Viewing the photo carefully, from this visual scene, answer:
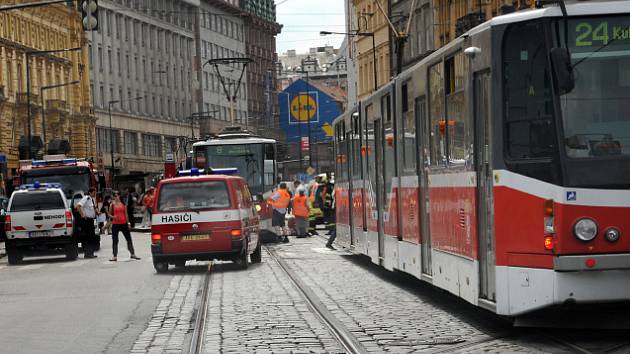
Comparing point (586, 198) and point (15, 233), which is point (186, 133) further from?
point (586, 198)

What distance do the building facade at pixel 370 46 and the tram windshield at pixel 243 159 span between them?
34812 mm

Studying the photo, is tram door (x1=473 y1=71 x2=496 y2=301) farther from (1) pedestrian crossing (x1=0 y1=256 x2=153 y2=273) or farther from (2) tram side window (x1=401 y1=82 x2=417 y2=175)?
(1) pedestrian crossing (x1=0 y1=256 x2=153 y2=273)

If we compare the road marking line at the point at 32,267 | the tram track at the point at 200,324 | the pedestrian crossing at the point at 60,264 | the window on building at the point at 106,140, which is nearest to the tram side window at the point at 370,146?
the tram track at the point at 200,324

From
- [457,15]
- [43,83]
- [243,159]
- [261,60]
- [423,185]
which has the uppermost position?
[261,60]

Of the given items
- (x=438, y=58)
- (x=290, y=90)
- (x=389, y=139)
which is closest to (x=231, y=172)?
(x=389, y=139)

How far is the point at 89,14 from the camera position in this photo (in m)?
27.4

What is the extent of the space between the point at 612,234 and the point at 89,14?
16.8 m

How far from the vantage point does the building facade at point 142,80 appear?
105m

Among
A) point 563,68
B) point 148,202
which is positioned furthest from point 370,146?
point 148,202

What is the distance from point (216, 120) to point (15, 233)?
98395 millimetres

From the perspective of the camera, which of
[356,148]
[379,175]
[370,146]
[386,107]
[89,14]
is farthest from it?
[89,14]

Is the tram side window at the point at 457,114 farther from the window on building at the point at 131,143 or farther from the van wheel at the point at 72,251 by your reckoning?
the window on building at the point at 131,143

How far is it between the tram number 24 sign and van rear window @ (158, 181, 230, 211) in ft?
50.7

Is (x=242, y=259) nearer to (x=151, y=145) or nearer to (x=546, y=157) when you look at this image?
(x=546, y=157)
